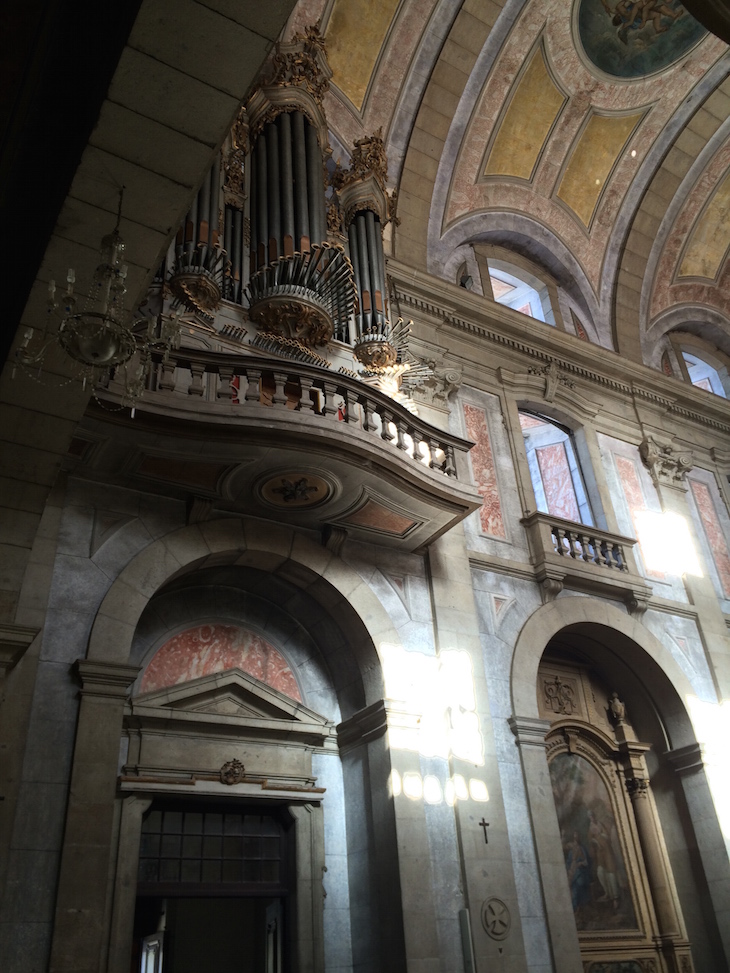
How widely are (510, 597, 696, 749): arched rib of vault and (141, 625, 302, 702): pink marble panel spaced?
3.09m

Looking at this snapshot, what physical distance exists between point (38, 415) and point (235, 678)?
401cm

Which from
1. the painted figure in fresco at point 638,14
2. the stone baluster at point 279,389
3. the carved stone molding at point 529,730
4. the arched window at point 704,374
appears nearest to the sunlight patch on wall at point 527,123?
the painted figure in fresco at point 638,14

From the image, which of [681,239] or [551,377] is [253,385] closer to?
[551,377]

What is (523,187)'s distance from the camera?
619 inches

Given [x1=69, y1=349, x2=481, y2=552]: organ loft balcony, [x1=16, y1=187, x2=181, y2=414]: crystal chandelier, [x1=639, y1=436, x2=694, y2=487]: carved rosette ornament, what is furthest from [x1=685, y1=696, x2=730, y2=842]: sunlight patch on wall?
[x1=16, y1=187, x2=181, y2=414]: crystal chandelier

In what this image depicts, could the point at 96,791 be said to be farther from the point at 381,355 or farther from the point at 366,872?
the point at 381,355

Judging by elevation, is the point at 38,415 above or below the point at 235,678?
above

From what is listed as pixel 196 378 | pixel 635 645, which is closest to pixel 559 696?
pixel 635 645

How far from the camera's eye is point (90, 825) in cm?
682

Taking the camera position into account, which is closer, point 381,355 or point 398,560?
point 398,560

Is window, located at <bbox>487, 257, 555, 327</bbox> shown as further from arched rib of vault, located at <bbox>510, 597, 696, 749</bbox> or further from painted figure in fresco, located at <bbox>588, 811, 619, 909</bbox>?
painted figure in fresco, located at <bbox>588, 811, 619, 909</bbox>

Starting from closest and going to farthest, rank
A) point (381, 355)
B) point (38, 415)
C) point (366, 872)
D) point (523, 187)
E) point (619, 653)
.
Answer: point (38, 415), point (366, 872), point (381, 355), point (619, 653), point (523, 187)

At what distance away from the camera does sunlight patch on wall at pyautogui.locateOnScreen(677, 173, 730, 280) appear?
17.4 m

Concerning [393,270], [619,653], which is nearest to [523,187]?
[393,270]
